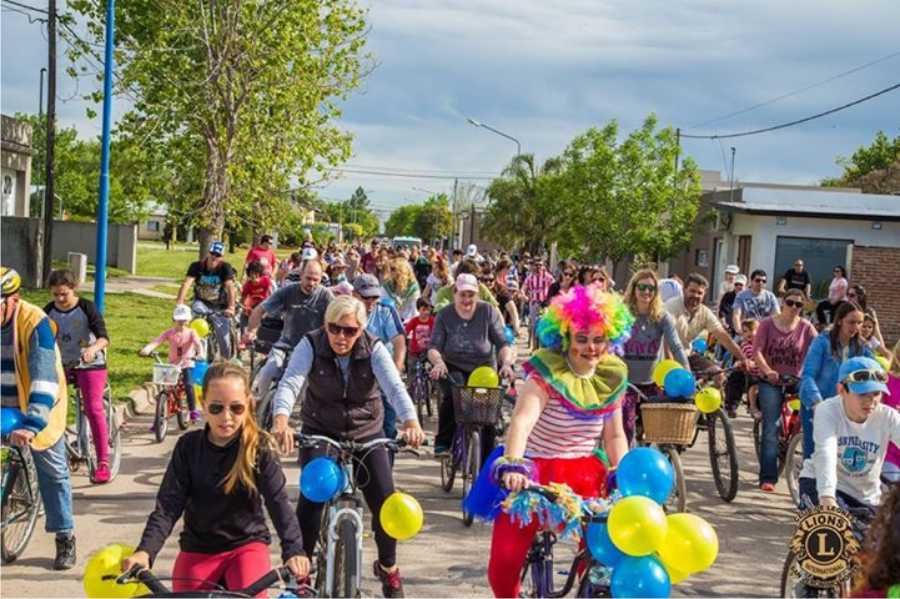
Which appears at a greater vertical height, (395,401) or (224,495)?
(395,401)

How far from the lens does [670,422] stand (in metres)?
8.95

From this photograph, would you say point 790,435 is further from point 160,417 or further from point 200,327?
point 200,327

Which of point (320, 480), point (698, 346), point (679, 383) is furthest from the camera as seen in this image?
point (698, 346)

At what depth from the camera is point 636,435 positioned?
10312 mm

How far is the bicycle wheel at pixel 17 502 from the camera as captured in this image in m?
7.31

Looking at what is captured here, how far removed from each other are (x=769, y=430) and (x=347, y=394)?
549 centimetres

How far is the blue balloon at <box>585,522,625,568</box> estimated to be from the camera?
483 cm

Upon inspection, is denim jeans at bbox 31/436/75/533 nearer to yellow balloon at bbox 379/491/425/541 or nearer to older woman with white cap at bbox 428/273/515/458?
yellow balloon at bbox 379/491/425/541

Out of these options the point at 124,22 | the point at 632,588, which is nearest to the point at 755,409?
the point at 632,588

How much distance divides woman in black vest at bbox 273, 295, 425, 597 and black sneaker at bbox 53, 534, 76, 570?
1851 millimetres

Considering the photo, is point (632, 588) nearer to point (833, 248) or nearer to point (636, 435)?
point (636, 435)

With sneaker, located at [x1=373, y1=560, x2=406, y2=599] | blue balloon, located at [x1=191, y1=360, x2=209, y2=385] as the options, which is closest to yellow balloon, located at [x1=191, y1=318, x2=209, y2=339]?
blue balloon, located at [x1=191, y1=360, x2=209, y2=385]

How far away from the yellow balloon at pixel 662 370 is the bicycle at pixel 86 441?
15.1 feet

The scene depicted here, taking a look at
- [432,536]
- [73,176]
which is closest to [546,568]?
[432,536]
